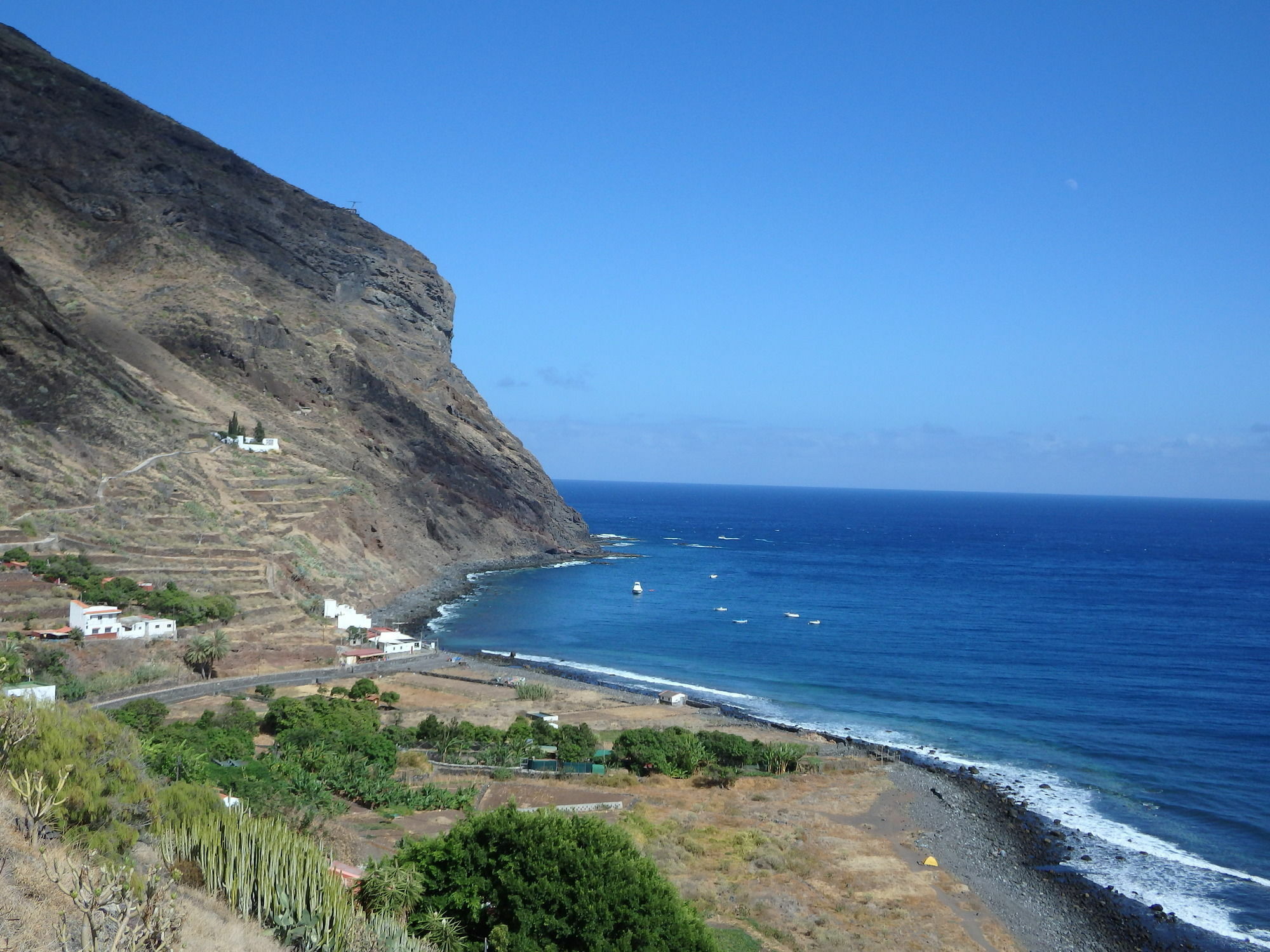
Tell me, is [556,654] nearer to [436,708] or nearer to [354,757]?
[436,708]

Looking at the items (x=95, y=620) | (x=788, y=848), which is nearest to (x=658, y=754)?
(x=788, y=848)

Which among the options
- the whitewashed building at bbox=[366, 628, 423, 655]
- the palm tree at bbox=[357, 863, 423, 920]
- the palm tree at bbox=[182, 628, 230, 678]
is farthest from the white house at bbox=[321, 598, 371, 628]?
the palm tree at bbox=[357, 863, 423, 920]

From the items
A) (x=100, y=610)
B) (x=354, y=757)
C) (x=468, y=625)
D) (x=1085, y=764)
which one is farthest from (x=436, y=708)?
(x=1085, y=764)

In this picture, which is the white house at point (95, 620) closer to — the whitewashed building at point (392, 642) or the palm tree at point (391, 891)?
the whitewashed building at point (392, 642)

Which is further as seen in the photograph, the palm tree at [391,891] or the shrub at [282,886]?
the palm tree at [391,891]

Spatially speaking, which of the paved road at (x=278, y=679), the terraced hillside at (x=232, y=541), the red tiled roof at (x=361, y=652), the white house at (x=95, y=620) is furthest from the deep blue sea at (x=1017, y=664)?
the white house at (x=95, y=620)

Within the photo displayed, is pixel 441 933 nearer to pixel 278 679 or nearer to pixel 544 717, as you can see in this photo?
pixel 544 717

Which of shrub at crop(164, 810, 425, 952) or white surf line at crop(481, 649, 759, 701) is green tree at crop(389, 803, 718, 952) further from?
Answer: white surf line at crop(481, 649, 759, 701)
